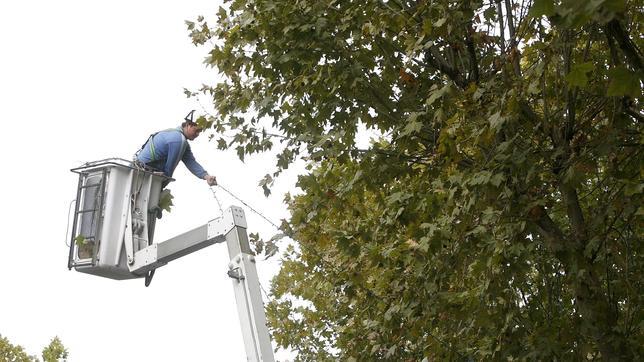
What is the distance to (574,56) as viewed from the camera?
→ 8.59 metres

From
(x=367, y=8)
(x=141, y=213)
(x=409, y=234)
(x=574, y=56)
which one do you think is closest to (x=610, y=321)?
(x=409, y=234)

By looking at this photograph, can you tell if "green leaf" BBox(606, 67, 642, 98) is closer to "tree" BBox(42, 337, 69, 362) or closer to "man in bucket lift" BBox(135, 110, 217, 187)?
"man in bucket lift" BBox(135, 110, 217, 187)

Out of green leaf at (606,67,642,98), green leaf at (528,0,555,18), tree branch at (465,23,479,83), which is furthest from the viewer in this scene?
tree branch at (465,23,479,83)

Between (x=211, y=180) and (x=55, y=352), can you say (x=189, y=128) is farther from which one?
(x=55, y=352)

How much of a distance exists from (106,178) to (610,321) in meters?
4.42

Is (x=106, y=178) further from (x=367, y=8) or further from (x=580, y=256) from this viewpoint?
(x=580, y=256)

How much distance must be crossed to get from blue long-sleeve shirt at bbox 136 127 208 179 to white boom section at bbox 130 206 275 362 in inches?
39.3

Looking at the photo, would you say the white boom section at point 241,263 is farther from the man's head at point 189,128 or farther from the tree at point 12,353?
the tree at point 12,353

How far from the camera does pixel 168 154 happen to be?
763cm

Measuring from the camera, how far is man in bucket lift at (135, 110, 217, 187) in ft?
25.0

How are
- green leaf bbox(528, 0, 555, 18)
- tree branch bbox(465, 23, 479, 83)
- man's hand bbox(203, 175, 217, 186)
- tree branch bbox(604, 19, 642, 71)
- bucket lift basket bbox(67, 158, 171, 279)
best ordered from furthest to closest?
tree branch bbox(465, 23, 479, 83)
man's hand bbox(203, 175, 217, 186)
bucket lift basket bbox(67, 158, 171, 279)
tree branch bbox(604, 19, 642, 71)
green leaf bbox(528, 0, 555, 18)

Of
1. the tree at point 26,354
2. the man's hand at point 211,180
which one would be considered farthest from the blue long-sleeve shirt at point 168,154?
the tree at point 26,354

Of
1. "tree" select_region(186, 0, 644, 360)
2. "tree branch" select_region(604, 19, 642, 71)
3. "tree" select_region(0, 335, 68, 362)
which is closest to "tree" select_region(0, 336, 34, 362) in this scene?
"tree" select_region(0, 335, 68, 362)

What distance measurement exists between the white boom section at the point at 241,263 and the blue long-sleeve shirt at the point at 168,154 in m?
1.00
